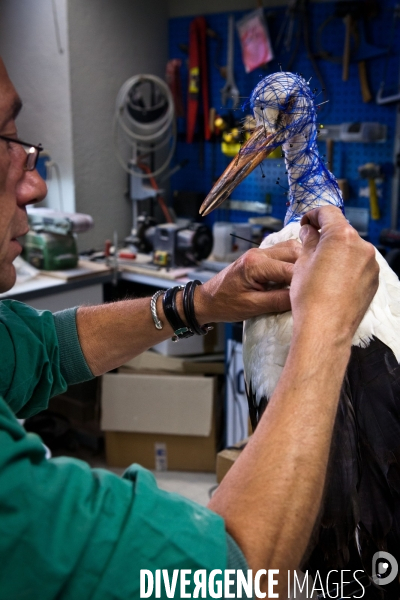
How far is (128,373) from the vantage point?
9.29 feet

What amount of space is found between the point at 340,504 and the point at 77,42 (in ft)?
8.84

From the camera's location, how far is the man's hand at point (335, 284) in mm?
789

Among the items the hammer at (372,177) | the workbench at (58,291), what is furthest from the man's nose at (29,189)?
the hammer at (372,177)

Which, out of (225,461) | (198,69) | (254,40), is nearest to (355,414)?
(225,461)

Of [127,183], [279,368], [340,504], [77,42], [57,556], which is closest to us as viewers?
[57,556]

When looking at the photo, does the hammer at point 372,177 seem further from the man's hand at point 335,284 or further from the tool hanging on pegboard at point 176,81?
the man's hand at point 335,284

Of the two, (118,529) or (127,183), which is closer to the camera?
(118,529)

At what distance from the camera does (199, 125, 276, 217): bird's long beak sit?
46.5 inches

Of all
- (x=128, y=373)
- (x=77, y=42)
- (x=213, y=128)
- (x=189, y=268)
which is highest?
(x=77, y=42)

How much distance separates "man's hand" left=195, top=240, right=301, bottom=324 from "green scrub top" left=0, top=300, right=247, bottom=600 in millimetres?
499

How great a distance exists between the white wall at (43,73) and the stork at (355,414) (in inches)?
81.0

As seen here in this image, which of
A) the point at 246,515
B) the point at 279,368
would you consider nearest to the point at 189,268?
the point at 279,368

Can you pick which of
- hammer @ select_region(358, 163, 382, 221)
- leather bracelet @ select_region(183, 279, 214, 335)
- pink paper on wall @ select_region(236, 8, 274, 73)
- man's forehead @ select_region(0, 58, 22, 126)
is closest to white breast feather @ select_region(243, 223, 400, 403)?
leather bracelet @ select_region(183, 279, 214, 335)

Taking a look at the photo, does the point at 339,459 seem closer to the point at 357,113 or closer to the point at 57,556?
the point at 57,556
